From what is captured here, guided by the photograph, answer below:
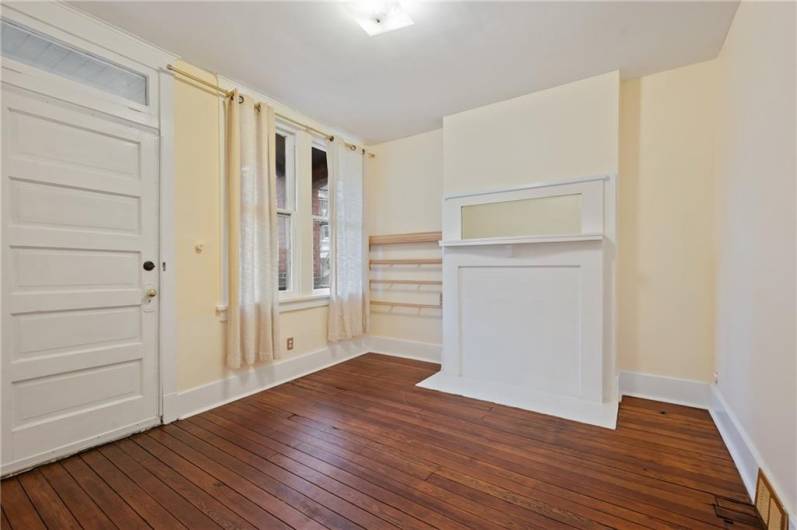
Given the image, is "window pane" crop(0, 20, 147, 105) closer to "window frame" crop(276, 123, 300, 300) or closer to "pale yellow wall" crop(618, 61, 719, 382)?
"window frame" crop(276, 123, 300, 300)

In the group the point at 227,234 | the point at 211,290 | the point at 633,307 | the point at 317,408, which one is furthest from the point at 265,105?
the point at 633,307

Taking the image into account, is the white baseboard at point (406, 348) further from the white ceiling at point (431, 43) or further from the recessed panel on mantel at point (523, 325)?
the white ceiling at point (431, 43)

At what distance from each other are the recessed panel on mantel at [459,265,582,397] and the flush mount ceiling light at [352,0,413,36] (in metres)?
1.92

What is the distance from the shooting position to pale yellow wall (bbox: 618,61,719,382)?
2.46 m

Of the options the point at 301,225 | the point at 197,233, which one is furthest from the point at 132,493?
the point at 301,225

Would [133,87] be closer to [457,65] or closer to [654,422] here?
[457,65]

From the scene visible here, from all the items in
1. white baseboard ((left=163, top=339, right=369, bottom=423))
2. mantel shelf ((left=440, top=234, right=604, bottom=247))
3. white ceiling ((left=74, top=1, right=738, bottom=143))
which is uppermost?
white ceiling ((left=74, top=1, right=738, bottom=143))

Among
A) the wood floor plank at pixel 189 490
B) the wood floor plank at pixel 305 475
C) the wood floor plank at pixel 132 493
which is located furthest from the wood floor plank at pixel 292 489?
the wood floor plank at pixel 132 493

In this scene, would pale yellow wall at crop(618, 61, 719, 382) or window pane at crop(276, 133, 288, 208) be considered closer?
pale yellow wall at crop(618, 61, 719, 382)

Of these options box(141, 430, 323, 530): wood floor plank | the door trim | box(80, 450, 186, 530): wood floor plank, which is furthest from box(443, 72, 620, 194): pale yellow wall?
box(80, 450, 186, 530): wood floor plank

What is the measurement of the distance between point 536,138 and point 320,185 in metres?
2.17

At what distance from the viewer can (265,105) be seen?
2.83 metres

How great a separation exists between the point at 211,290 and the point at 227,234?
45cm

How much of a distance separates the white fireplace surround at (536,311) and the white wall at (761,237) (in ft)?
2.15
